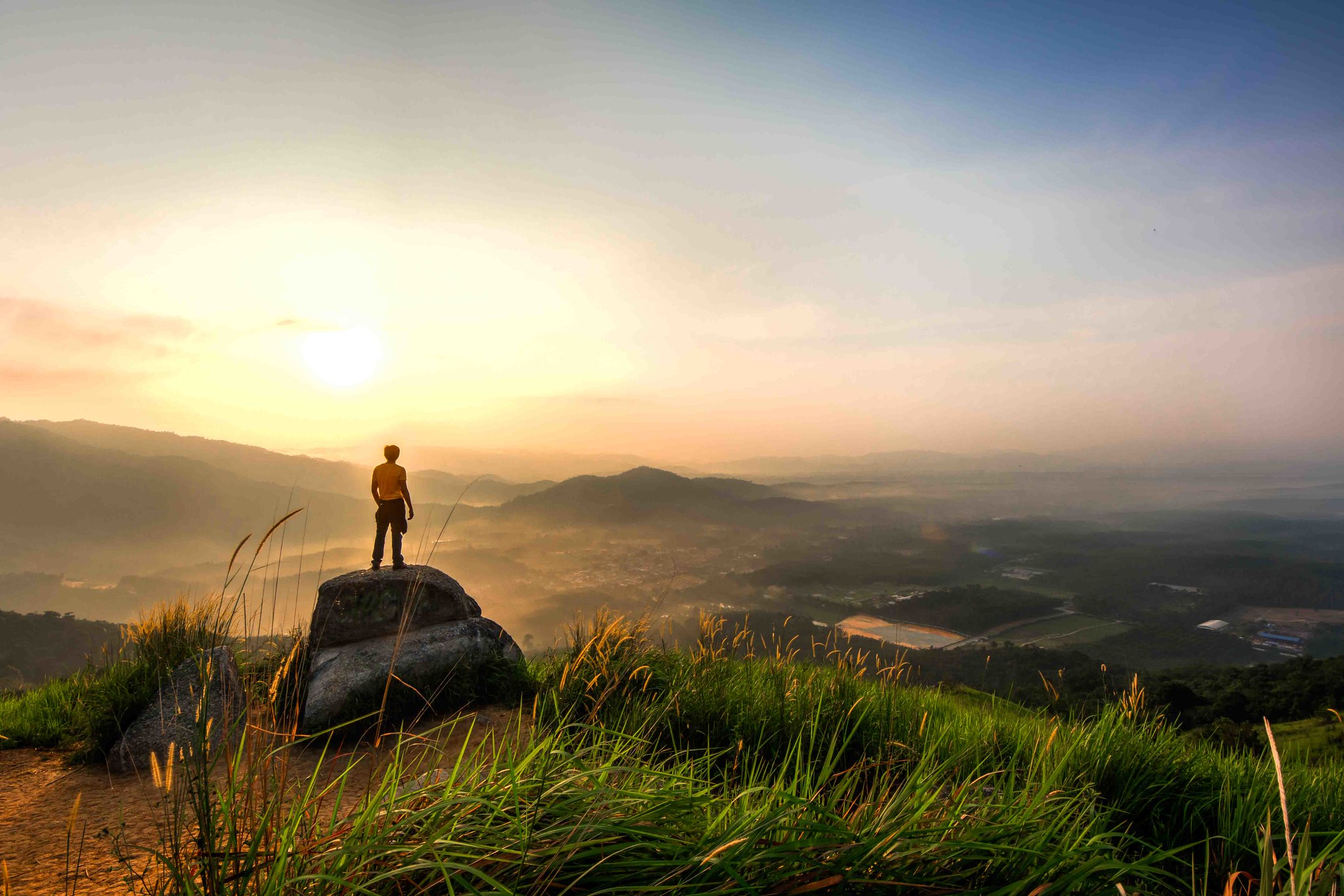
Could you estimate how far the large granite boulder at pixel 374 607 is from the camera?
9430mm

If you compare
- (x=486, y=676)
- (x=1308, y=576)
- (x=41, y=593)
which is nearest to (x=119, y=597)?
(x=41, y=593)

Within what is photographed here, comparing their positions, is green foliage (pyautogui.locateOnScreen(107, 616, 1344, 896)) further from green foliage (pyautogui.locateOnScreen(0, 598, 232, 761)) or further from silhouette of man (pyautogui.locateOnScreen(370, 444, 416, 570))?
silhouette of man (pyautogui.locateOnScreen(370, 444, 416, 570))

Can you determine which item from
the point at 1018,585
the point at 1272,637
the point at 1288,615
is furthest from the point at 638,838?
the point at 1288,615

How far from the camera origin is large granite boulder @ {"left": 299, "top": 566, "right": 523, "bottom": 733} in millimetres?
8141

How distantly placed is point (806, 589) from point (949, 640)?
1615 inches

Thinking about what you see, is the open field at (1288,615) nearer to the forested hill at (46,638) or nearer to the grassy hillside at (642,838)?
the grassy hillside at (642,838)

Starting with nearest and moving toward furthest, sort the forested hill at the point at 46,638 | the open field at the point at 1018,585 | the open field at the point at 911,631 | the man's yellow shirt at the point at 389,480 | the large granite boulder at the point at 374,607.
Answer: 1. the large granite boulder at the point at 374,607
2. the man's yellow shirt at the point at 389,480
3. the forested hill at the point at 46,638
4. the open field at the point at 911,631
5. the open field at the point at 1018,585

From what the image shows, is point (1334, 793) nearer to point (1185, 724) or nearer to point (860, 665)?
point (860, 665)

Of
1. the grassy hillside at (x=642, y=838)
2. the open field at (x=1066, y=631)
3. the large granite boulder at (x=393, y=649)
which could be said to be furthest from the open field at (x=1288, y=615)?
the grassy hillside at (x=642, y=838)

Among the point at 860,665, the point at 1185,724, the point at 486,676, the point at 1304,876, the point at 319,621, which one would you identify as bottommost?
the point at 1185,724

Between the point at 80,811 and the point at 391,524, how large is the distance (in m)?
5.72

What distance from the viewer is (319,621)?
930cm

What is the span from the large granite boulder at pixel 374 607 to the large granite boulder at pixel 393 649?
0.01 m

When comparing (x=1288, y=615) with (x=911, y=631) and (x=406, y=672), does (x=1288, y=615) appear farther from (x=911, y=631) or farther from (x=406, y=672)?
(x=406, y=672)
